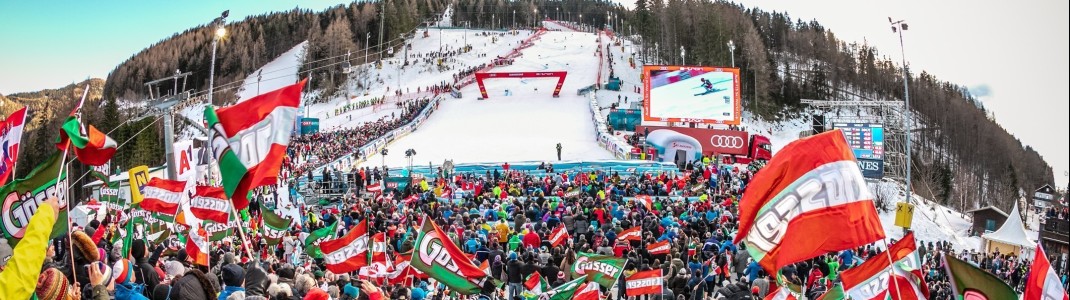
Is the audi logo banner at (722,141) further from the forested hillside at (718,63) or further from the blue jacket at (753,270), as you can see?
the blue jacket at (753,270)

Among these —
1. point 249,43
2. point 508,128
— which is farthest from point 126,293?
point 249,43

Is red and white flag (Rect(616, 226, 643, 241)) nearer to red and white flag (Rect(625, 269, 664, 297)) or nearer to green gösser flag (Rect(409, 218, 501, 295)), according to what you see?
red and white flag (Rect(625, 269, 664, 297))

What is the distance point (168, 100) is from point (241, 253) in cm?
602

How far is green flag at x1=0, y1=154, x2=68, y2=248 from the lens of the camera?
23.6 ft

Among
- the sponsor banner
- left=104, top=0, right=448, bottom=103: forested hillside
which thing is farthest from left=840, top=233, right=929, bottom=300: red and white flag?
left=104, top=0, right=448, bottom=103: forested hillside

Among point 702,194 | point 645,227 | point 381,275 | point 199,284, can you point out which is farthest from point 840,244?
point 702,194

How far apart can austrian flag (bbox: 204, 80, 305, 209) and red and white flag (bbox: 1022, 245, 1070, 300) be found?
5510mm

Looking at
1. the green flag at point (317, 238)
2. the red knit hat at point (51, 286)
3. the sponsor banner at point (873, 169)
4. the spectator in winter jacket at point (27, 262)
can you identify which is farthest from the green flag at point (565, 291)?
the sponsor banner at point (873, 169)

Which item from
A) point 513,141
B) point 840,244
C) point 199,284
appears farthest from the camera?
point 513,141

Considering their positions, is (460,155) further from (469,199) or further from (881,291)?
(881,291)

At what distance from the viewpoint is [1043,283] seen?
637cm

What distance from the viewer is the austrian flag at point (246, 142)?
671 centimetres

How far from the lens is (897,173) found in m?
39.0

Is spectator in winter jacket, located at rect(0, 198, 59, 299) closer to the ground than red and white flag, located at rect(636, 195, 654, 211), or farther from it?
farther from it
